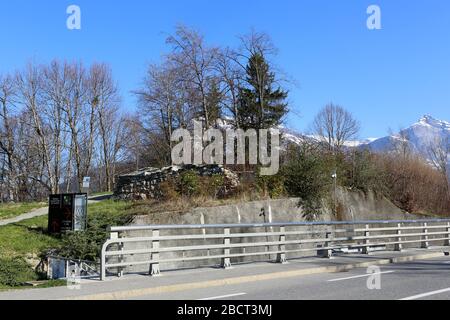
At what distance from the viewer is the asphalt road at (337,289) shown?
32.7ft

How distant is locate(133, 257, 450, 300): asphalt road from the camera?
996cm

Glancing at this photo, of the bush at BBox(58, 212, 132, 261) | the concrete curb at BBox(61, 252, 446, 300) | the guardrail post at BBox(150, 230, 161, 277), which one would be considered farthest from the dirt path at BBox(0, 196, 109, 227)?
the concrete curb at BBox(61, 252, 446, 300)

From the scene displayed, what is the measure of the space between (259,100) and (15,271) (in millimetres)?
30623

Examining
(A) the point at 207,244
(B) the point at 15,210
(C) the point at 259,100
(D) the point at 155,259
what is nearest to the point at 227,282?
(D) the point at 155,259

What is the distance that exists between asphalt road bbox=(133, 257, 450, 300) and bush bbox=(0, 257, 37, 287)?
209 inches

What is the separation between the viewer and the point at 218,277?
1238 centimetres

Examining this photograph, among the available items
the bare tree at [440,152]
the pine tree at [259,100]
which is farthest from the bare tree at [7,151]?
the bare tree at [440,152]

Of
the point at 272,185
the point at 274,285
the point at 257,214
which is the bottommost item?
the point at 274,285

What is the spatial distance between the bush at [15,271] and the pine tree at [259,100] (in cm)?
2644

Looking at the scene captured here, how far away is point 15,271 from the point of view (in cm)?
1570

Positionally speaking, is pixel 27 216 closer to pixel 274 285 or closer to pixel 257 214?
pixel 257 214

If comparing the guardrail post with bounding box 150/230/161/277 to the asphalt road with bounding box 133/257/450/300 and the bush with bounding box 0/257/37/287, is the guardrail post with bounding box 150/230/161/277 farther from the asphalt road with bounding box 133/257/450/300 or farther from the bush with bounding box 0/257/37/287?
the bush with bounding box 0/257/37/287
